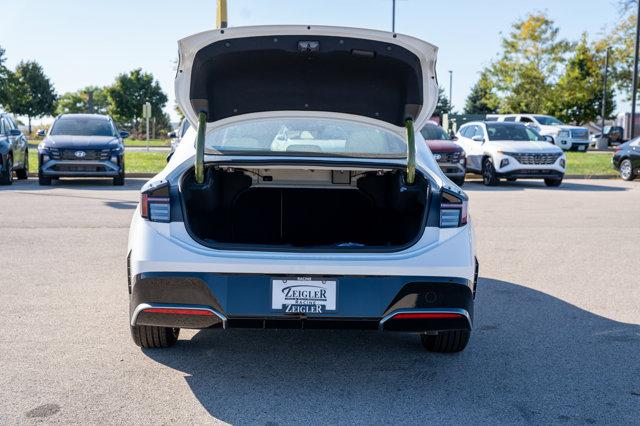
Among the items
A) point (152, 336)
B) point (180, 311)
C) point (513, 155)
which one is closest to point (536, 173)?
point (513, 155)

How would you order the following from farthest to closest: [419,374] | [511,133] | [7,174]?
[511,133] < [7,174] < [419,374]

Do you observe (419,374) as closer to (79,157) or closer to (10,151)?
(79,157)

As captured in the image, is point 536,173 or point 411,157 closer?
point 411,157

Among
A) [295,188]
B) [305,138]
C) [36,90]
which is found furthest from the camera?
[36,90]

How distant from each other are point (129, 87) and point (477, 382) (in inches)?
3094

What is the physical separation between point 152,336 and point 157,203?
2.99 ft

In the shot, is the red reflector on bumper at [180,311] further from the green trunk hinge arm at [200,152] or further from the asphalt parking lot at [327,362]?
the green trunk hinge arm at [200,152]

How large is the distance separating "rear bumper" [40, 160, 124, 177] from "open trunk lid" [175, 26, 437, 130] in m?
13.3


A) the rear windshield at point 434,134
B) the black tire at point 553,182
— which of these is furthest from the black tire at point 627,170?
the rear windshield at point 434,134

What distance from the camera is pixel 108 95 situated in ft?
260

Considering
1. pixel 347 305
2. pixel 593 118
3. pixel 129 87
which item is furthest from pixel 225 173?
pixel 129 87

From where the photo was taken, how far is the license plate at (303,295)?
12.9 ft

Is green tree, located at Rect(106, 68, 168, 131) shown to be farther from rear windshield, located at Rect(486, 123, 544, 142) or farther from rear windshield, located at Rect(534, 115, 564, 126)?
rear windshield, located at Rect(486, 123, 544, 142)

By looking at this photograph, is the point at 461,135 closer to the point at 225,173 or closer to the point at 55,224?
the point at 55,224
